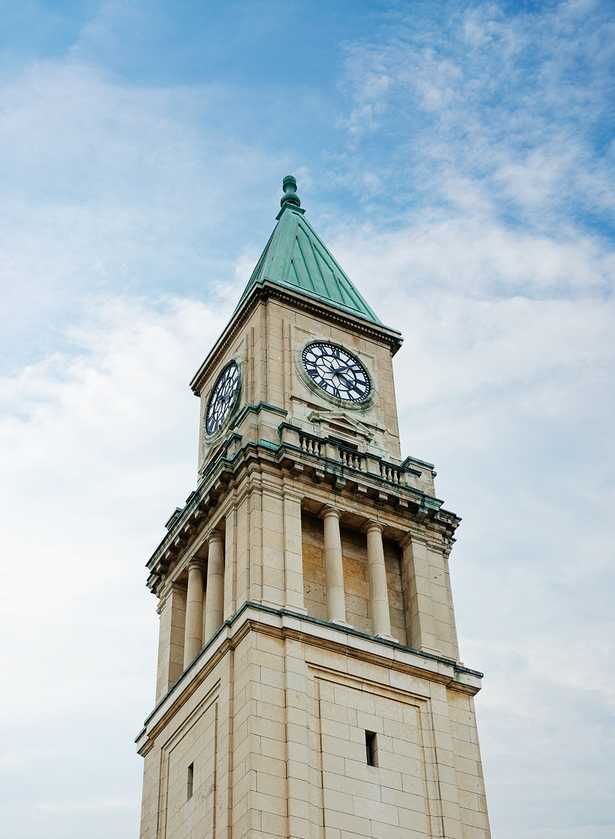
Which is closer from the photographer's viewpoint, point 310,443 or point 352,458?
point 310,443

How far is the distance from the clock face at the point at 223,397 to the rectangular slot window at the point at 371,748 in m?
17.3

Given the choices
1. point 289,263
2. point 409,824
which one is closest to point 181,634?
point 409,824

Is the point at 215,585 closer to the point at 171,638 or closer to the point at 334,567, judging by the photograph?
the point at 171,638

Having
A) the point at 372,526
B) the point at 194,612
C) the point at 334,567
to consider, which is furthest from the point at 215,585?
the point at 372,526

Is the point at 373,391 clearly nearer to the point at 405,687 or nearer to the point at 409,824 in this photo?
the point at 405,687

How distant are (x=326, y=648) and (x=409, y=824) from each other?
629 cm

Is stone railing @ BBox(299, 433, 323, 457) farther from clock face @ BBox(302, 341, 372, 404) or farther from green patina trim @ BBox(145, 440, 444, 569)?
clock face @ BBox(302, 341, 372, 404)

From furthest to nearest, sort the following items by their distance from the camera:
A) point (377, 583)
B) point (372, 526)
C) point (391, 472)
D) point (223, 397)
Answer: point (223, 397) < point (391, 472) < point (372, 526) < point (377, 583)

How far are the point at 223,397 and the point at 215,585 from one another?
11820mm

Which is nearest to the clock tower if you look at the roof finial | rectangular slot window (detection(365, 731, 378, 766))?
rectangular slot window (detection(365, 731, 378, 766))

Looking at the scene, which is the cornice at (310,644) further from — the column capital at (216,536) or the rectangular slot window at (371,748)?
the column capital at (216,536)

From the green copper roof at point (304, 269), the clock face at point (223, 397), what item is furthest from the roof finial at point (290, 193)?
the clock face at point (223, 397)

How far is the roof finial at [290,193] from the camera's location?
7216 centimetres

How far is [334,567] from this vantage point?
4816cm
